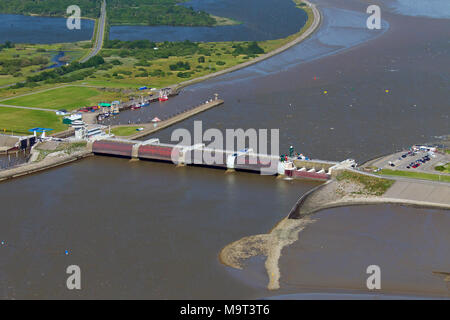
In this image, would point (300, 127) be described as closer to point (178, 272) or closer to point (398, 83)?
point (398, 83)

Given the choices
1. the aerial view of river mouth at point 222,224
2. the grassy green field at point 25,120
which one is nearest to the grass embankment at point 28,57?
the grassy green field at point 25,120

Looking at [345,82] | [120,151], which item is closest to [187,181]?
[120,151]

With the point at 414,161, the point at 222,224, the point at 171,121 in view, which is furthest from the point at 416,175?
the point at 171,121

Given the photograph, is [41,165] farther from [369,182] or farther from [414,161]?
[414,161]

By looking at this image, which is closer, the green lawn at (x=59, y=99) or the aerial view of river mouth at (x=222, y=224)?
the aerial view of river mouth at (x=222, y=224)

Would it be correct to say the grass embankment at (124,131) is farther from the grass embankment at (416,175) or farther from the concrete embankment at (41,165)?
the grass embankment at (416,175)

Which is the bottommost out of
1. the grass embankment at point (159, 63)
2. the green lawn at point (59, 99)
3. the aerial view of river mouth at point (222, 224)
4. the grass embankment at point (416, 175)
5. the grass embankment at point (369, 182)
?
the aerial view of river mouth at point (222, 224)

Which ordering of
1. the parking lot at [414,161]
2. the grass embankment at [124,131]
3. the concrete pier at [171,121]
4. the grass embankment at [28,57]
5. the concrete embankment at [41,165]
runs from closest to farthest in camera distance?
the parking lot at [414,161], the concrete embankment at [41,165], the grass embankment at [124,131], the concrete pier at [171,121], the grass embankment at [28,57]
